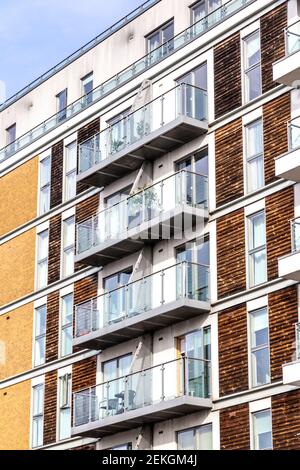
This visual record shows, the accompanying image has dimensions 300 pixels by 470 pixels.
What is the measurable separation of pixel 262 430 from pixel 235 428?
2.81 ft

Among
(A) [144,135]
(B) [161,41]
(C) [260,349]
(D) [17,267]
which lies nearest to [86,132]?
(B) [161,41]

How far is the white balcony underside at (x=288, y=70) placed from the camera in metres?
30.2

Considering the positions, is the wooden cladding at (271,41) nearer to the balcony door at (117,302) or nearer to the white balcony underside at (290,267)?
the white balcony underside at (290,267)

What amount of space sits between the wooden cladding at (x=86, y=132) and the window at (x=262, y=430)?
1153cm

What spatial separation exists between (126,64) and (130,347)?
9037 millimetres

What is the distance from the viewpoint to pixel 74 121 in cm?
4041

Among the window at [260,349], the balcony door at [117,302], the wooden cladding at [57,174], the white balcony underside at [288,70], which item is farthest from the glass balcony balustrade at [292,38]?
the wooden cladding at [57,174]

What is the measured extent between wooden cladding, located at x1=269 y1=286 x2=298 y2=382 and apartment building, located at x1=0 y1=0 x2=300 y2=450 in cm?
4

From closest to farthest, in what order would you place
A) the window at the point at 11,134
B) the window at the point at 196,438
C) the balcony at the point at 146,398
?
the window at the point at 196,438, the balcony at the point at 146,398, the window at the point at 11,134

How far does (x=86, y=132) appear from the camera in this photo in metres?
39.6

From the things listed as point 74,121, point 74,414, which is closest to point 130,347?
point 74,414

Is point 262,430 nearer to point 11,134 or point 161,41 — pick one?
point 161,41

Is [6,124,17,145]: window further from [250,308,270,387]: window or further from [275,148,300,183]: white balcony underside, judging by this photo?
[275,148,300,183]: white balcony underside
